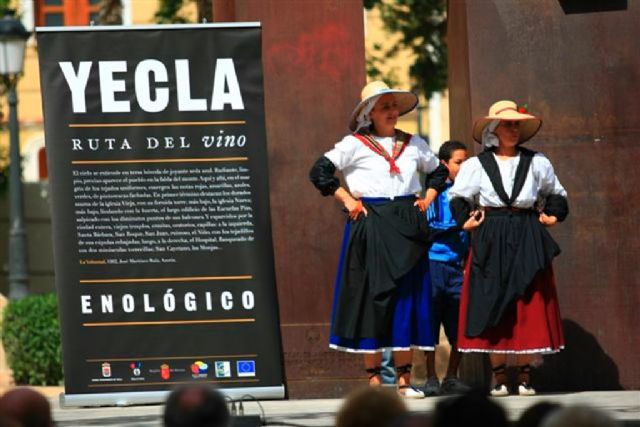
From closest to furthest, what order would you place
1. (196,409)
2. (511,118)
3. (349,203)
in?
(196,409) → (349,203) → (511,118)

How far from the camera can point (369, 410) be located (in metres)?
5.99

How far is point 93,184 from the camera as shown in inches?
406

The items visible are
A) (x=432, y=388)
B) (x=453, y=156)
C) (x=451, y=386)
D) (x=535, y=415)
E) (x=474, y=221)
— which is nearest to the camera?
(x=535, y=415)

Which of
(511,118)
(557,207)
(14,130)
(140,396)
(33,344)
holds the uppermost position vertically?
(14,130)

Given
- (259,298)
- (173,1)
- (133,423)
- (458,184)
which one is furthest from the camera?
(173,1)

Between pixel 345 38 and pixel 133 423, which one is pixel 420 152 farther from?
pixel 133 423

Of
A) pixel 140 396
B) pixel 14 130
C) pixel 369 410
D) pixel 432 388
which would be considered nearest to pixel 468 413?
pixel 369 410

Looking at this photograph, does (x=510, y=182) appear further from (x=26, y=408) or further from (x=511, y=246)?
(x=26, y=408)

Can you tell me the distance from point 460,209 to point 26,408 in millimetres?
5777

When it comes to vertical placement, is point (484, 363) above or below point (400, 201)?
below

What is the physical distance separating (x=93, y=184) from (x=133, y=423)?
4.60ft

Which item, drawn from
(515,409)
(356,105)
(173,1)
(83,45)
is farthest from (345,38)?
(173,1)

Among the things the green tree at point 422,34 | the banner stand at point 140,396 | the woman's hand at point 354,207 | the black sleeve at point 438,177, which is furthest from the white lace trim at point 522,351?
the green tree at point 422,34

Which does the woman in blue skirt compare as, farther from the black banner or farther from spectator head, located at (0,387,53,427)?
spectator head, located at (0,387,53,427)
